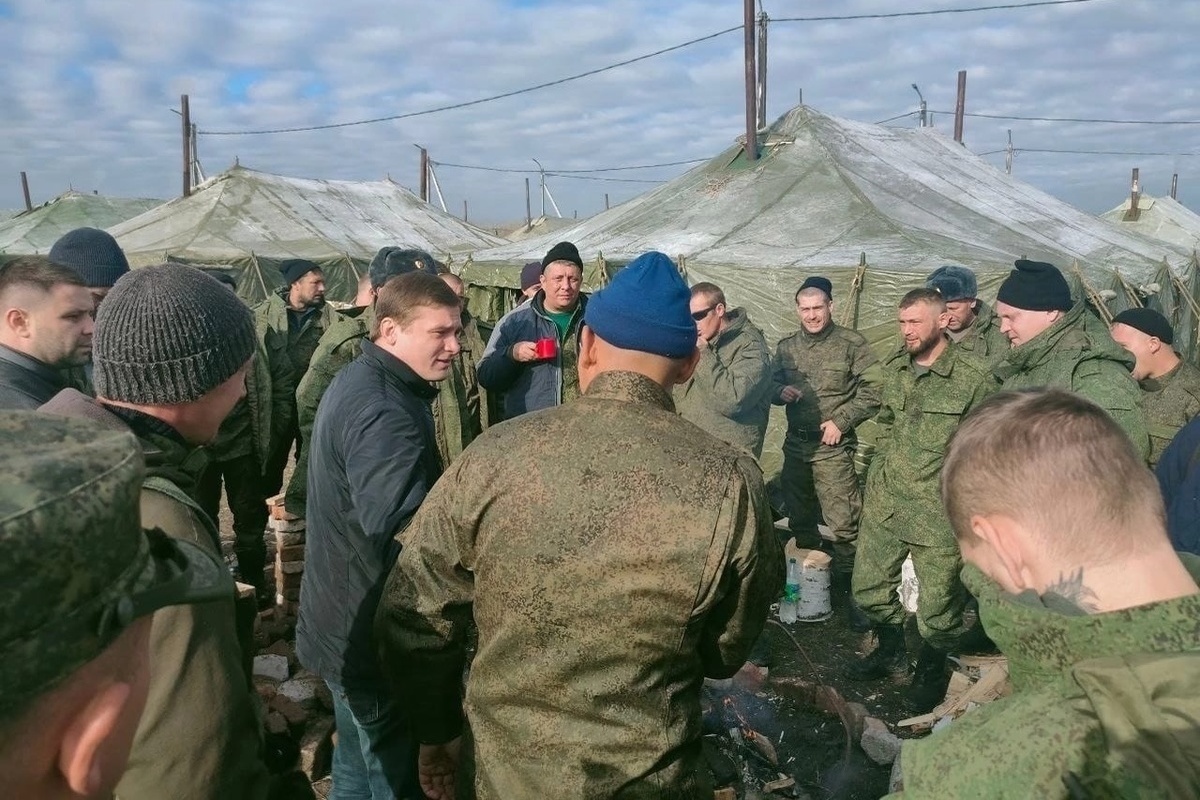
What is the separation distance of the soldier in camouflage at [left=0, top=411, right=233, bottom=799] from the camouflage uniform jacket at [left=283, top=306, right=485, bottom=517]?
3.78 m

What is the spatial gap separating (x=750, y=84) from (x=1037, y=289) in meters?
8.92

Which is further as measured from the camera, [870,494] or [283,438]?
[283,438]

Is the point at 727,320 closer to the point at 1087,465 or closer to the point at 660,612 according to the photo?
the point at 660,612

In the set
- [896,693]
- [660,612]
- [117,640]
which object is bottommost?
[896,693]

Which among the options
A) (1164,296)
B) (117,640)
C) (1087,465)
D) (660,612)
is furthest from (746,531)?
(1164,296)

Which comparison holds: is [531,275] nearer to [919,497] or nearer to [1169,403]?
[919,497]

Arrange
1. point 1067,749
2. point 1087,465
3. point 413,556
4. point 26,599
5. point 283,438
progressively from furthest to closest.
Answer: point 283,438 < point 413,556 < point 1087,465 < point 1067,749 < point 26,599

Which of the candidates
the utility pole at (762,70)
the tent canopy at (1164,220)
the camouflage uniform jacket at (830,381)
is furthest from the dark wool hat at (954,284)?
the tent canopy at (1164,220)

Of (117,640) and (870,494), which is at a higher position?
(117,640)

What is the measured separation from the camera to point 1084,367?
3.91m

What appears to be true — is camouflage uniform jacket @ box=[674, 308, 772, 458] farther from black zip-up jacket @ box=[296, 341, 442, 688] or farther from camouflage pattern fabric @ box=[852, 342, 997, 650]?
black zip-up jacket @ box=[296, 341, 442, 688]

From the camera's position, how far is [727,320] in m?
6.43

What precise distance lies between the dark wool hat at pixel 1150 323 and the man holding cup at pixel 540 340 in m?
4.01

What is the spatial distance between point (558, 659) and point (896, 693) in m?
3.91
